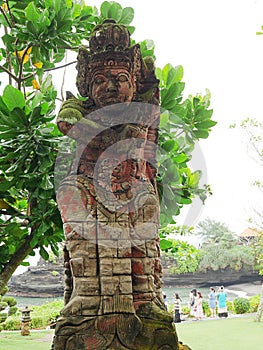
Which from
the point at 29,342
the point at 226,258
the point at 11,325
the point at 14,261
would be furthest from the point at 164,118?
the point at 226,258

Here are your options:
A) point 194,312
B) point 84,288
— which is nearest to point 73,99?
point 84,288

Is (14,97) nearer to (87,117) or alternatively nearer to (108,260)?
(87,117)

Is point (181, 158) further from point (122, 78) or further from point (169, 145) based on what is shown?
point (122, 78)

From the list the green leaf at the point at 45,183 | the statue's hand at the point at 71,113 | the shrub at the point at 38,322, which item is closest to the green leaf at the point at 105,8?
the statue's hand at the point at 71,113

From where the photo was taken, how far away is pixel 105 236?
2365 mm

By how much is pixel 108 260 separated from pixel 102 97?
1028mm

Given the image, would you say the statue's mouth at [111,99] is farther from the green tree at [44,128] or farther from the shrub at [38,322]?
the shrub at [38,322]

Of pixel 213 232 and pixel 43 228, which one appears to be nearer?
pixel 43 228

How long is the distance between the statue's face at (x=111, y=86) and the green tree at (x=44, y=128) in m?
0.35

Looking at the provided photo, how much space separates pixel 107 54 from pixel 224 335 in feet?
14.7

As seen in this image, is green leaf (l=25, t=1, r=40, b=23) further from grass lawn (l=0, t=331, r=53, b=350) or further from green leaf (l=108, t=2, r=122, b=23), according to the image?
grass lawn (l=0, t=331, r=53, b=350)

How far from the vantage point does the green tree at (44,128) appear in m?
2.59

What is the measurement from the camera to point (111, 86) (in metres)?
2.51

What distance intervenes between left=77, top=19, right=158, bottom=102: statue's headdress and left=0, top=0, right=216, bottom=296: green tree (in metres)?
0.34
